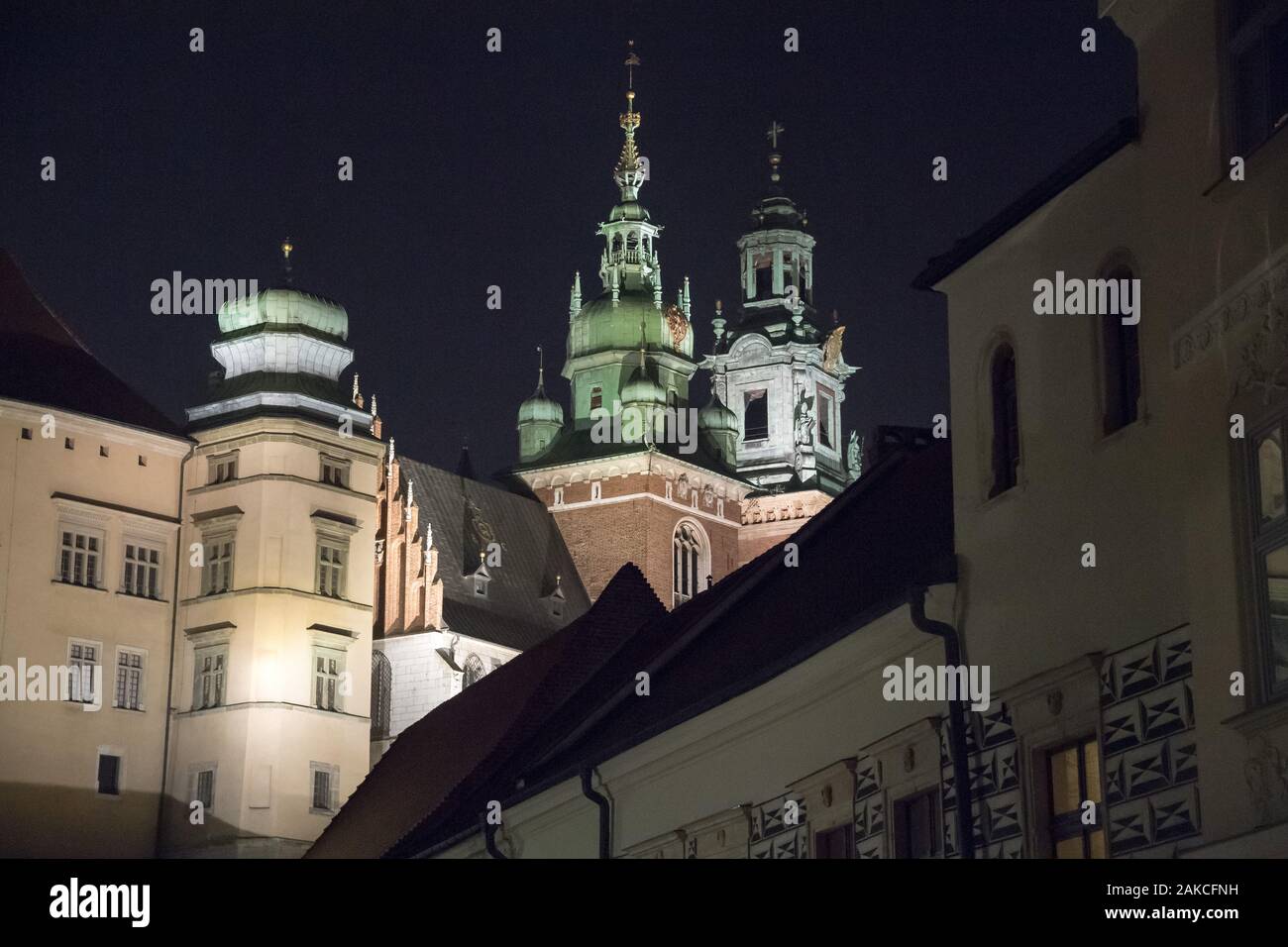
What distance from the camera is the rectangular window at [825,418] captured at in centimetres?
9032

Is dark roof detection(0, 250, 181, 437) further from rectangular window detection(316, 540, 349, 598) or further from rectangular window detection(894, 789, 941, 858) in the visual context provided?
rectangular window detection(894, 789, 941, 858)

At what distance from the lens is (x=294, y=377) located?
5416 centimetres

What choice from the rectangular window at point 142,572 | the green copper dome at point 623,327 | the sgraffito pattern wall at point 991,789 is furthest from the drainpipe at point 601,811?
the green copper dome at point 623,327

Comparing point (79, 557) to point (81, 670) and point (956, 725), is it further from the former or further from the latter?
point (956, 725)

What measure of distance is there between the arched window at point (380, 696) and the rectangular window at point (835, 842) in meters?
45.3

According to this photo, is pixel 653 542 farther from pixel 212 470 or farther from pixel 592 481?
pixel 212 470

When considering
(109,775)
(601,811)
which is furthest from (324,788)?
(601,811)

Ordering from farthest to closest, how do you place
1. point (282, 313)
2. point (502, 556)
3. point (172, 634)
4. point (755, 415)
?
point (755, 415), point (502, 556), point (282, 313), point (172, 634)

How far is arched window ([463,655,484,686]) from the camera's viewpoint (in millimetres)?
64500

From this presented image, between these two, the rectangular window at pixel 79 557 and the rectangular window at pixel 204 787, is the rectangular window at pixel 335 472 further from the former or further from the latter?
the rectangular window at pixel 204 787

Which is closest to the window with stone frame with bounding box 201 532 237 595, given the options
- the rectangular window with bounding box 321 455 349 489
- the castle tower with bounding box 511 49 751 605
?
the rectangular window with bounding box 321 455 349 489

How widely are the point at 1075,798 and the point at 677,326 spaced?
69.3m

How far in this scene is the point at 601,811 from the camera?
70.9ft

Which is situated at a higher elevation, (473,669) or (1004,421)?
(473,669)
